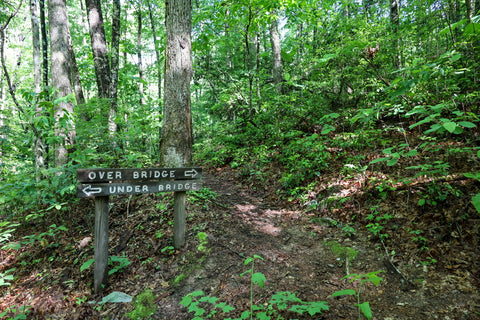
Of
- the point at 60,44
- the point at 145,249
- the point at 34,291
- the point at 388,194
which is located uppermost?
the point at 60,44

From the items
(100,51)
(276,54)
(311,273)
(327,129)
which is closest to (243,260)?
(311,273)

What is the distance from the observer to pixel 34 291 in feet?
11.3

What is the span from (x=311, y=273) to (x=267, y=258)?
Result: 695 mm

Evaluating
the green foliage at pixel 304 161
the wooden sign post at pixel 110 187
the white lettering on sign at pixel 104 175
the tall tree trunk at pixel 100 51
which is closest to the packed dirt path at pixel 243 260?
the wooden sign post at pixel 110 187

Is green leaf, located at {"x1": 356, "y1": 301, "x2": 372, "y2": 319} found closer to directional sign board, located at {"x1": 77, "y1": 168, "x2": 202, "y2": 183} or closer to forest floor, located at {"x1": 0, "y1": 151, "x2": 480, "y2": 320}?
forest floor, located at {"x1": 0, "y1": 151, "x2": 480, "y2": 320}

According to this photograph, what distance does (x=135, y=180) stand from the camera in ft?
11.5

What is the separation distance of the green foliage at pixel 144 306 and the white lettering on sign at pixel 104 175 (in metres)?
1.60

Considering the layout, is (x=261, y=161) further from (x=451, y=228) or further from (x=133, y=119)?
(x=451, y=228)

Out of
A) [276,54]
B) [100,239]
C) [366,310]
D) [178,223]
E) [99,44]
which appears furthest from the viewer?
[276,54]

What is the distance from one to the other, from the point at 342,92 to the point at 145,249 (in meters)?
8.42

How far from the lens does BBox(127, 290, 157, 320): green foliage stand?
9.20 ft

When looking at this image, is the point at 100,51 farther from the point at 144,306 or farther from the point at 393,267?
the point at 393,267

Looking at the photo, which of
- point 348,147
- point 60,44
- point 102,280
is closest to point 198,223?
point 102,280

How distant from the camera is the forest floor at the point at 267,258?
2.77 metres
